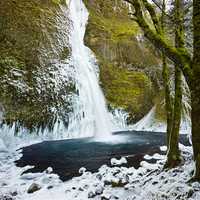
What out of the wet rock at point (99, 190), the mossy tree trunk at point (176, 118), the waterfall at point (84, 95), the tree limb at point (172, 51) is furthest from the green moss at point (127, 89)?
the tree limb at point (172, 51)

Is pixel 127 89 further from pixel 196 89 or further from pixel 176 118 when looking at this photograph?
pixel 196 89

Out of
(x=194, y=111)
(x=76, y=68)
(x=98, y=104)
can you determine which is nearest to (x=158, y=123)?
(x=98, y=104)

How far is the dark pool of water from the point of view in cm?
1034

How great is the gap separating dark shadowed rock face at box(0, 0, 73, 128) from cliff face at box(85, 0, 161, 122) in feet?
9.92

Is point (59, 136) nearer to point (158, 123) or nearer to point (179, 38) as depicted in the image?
point (158, 123)

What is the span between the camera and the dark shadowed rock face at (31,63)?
15.7 m

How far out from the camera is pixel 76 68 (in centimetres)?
1931

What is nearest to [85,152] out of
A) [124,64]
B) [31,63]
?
[31,63]

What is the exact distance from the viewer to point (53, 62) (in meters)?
18.4

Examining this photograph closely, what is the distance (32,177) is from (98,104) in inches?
398

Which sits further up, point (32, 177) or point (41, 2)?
point (41, 2)

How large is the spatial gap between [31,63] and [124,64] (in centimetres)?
751

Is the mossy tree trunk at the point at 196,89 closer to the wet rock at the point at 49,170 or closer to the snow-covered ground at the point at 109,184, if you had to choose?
the snow-covered ground at the point at 109,184

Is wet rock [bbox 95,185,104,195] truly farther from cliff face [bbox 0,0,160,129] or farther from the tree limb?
cliff face [bbox 0,0,160,129]
